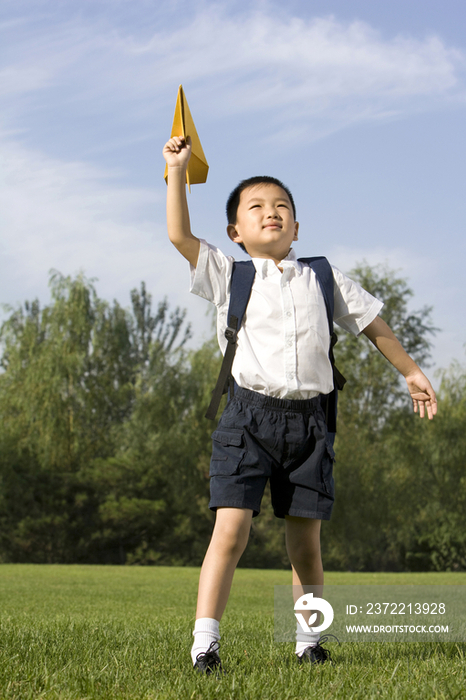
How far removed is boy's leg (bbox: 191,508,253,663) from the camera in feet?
8.30

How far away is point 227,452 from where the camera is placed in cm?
273

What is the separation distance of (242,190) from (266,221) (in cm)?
24

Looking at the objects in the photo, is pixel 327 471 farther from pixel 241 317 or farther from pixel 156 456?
pixel 156 456

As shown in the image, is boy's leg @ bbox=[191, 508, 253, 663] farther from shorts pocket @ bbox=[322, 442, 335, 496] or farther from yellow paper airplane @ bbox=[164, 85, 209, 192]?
yellow paper airplane @ bbox=[164, 85, 209, 192]

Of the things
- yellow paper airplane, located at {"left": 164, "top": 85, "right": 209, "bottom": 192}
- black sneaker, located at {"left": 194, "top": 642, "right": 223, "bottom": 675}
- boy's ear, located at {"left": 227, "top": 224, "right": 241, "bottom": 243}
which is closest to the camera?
black sneaker, located at {"left": 194, "top": 642, "right": 223, "bottom": 675}

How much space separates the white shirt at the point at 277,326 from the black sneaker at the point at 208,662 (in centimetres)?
101

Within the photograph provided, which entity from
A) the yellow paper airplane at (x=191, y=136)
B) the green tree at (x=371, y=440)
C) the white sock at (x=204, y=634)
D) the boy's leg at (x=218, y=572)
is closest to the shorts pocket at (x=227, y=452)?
the boy's leg at (x=218, y=572)

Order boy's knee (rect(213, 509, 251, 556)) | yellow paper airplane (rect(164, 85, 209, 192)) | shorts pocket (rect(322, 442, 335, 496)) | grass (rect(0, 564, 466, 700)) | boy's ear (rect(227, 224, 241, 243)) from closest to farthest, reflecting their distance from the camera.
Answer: grass (rect(0, 564, 466, 700)) → boy's knee (rect(213, 509, 251, 556)) → shorts pocket (rect(322, 442, 335, 496)) → yellow paper airplane (rect(164, 85, 209, 192)) → boy's ear (rect(227, 224, 241, 243))

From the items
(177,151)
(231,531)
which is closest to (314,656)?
(231,531)

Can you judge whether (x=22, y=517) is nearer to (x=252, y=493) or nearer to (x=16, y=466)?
(x=16, y=466)

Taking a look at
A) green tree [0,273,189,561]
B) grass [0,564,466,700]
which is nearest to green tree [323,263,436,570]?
green tree [0,273,189,561]

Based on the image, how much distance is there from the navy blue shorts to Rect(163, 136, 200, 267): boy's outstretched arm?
27.0 inches

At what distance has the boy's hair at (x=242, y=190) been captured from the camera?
323 centimetres

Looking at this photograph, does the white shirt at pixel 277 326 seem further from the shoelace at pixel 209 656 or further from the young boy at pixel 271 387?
the shoelace at pixel 209 656
